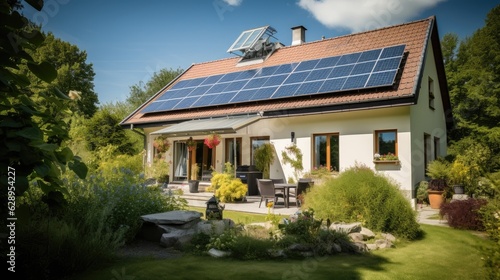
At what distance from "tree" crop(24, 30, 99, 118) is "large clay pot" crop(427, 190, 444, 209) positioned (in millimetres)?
30316

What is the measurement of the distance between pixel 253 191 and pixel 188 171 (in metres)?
5.32

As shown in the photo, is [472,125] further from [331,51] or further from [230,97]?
[230,97]

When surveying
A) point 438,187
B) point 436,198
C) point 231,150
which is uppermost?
point 231,150

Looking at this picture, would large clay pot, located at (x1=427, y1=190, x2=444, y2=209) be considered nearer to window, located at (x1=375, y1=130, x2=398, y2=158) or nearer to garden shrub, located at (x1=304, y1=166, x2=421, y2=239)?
window, located at (x1=375, y1=130, x2=398, y2=158)

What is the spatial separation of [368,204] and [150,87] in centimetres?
4570

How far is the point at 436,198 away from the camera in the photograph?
38.3 feet

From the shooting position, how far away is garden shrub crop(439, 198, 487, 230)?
7.84 metres

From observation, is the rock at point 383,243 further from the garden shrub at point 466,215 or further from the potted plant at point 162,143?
the potted plant at point 162,143

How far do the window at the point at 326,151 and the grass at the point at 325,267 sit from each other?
7.90 m

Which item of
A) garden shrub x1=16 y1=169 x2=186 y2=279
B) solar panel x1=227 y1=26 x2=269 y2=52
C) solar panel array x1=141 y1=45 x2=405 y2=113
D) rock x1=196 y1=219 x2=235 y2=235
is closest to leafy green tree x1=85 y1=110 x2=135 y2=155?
solar panel array x1=141 y1=45 x2=405 y2=113

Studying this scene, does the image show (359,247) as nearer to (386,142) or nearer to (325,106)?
(386,142)

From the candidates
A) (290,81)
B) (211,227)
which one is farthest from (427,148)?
(211,227)

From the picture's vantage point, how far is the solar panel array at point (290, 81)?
13648 millimetres

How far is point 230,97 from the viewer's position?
16906 mm
